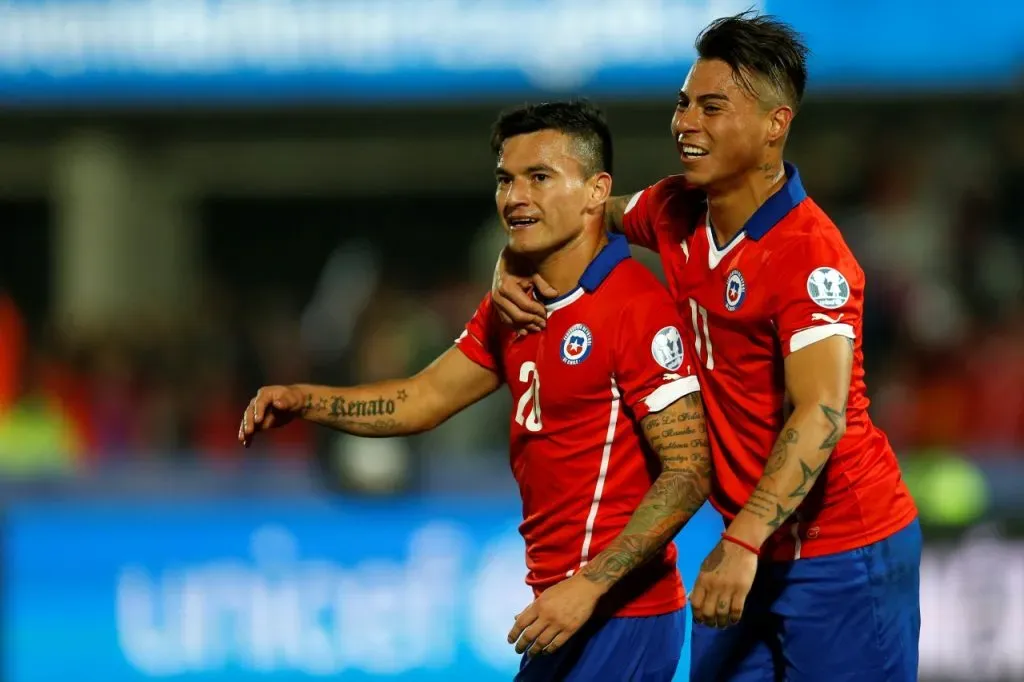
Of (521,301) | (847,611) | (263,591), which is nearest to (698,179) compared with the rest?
(521,301)

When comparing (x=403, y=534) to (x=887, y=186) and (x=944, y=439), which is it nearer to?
(x=944, y=439)

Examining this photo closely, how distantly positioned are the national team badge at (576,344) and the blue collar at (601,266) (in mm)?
104

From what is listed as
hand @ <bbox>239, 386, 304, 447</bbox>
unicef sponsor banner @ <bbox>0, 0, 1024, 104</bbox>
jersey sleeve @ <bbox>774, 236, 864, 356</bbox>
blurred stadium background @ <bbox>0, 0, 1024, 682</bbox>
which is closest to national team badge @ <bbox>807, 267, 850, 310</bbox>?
jersey sleeve @ <bbox>774, 236, 864, 356</bbox>

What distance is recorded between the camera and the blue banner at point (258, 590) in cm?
702

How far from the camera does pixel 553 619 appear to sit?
329 cm

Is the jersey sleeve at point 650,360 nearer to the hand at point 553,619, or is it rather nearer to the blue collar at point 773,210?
the blue collar at point 773,210

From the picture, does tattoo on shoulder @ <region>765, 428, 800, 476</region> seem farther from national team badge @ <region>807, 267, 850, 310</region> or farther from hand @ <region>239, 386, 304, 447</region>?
hand @ <region>239, 386, 304, 447</region>

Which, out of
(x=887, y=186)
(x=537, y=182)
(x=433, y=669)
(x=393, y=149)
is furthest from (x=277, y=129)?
(x=537, y=182)

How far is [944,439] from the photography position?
7520 mm

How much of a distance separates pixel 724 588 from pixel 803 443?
1.14 ft

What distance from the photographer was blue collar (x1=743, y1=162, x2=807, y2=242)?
350 centimetres

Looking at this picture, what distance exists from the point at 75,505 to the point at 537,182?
447 cm

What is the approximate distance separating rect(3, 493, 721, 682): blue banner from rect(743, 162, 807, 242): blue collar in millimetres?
3605

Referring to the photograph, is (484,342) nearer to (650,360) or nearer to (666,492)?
(650,360)
